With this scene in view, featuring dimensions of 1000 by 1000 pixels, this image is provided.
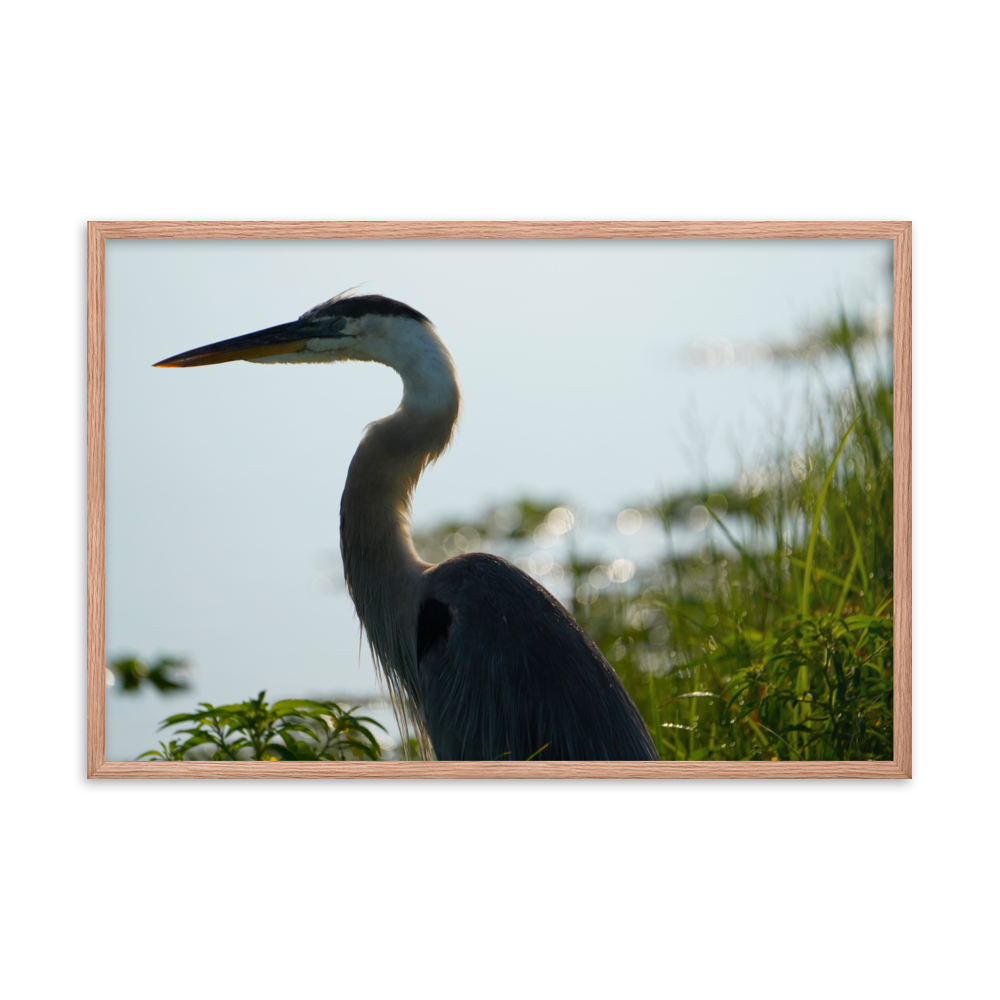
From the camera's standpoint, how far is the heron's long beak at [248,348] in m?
2.30

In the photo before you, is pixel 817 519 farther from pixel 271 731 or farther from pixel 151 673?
pixel 151 673

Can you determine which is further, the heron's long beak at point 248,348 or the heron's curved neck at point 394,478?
the heron's curved neck at point 394,478

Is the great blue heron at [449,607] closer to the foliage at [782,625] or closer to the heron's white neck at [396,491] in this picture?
the heron's white neck at [396,491]

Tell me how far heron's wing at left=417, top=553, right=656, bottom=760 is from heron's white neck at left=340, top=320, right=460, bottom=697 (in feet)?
0.48

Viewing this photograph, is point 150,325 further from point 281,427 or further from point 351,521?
point 351,521

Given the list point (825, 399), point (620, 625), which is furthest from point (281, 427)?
point (620, 625)

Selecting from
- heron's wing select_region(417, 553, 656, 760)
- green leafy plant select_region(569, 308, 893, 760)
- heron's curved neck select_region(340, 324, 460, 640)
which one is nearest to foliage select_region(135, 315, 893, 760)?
green leafy plant select_region(569, 308, 893, 760)

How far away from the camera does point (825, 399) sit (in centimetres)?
247

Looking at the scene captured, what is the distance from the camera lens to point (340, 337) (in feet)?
7.89

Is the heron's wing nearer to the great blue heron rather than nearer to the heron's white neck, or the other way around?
the great blue heron

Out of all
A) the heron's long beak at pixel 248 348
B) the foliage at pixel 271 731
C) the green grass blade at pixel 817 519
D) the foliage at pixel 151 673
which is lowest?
the foliage at pixel 271 731

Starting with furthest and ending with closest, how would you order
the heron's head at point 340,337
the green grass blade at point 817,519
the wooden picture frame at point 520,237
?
the green grass blade at point 817,519, the heron's head at point 340,337, the wooden picture frame at point 520,237

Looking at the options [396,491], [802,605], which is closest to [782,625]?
[802,605]

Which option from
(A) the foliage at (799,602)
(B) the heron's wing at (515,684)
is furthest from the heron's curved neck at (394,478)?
(A) the foliage at (799,602)
